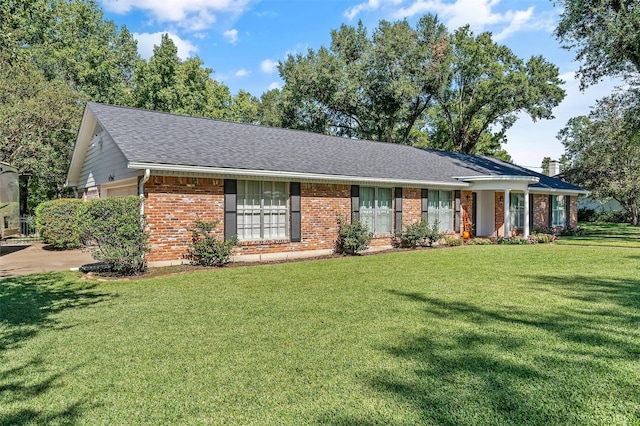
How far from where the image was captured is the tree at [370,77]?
27.2m

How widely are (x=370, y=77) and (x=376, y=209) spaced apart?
17.5m

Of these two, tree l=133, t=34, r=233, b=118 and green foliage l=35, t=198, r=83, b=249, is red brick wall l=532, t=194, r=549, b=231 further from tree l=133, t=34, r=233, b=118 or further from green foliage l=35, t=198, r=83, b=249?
tree l=133, t=34, r=233, b=118

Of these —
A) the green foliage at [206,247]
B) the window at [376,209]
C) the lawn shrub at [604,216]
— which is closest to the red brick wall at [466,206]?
the window at [376,209]

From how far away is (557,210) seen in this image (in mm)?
21062

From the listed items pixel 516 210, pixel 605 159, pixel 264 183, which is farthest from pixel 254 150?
pixel 605 159

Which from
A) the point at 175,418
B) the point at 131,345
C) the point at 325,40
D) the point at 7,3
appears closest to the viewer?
the point at 175,418

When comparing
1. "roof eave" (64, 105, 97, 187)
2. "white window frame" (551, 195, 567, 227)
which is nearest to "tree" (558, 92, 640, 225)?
"white window frame" (551, 195, 567, 227)

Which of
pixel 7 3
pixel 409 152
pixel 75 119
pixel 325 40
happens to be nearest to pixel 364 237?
pixel 409 152

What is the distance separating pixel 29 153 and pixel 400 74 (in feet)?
76.9

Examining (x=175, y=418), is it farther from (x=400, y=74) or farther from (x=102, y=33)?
(x=102, y=33)

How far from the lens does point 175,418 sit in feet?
9.24

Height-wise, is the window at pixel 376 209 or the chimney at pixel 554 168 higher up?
the chimney at pixel 554 168

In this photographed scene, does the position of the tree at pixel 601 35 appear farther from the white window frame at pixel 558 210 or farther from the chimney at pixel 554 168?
the chimney at pixel 554 168

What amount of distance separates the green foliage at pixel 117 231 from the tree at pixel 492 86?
1006 inches
